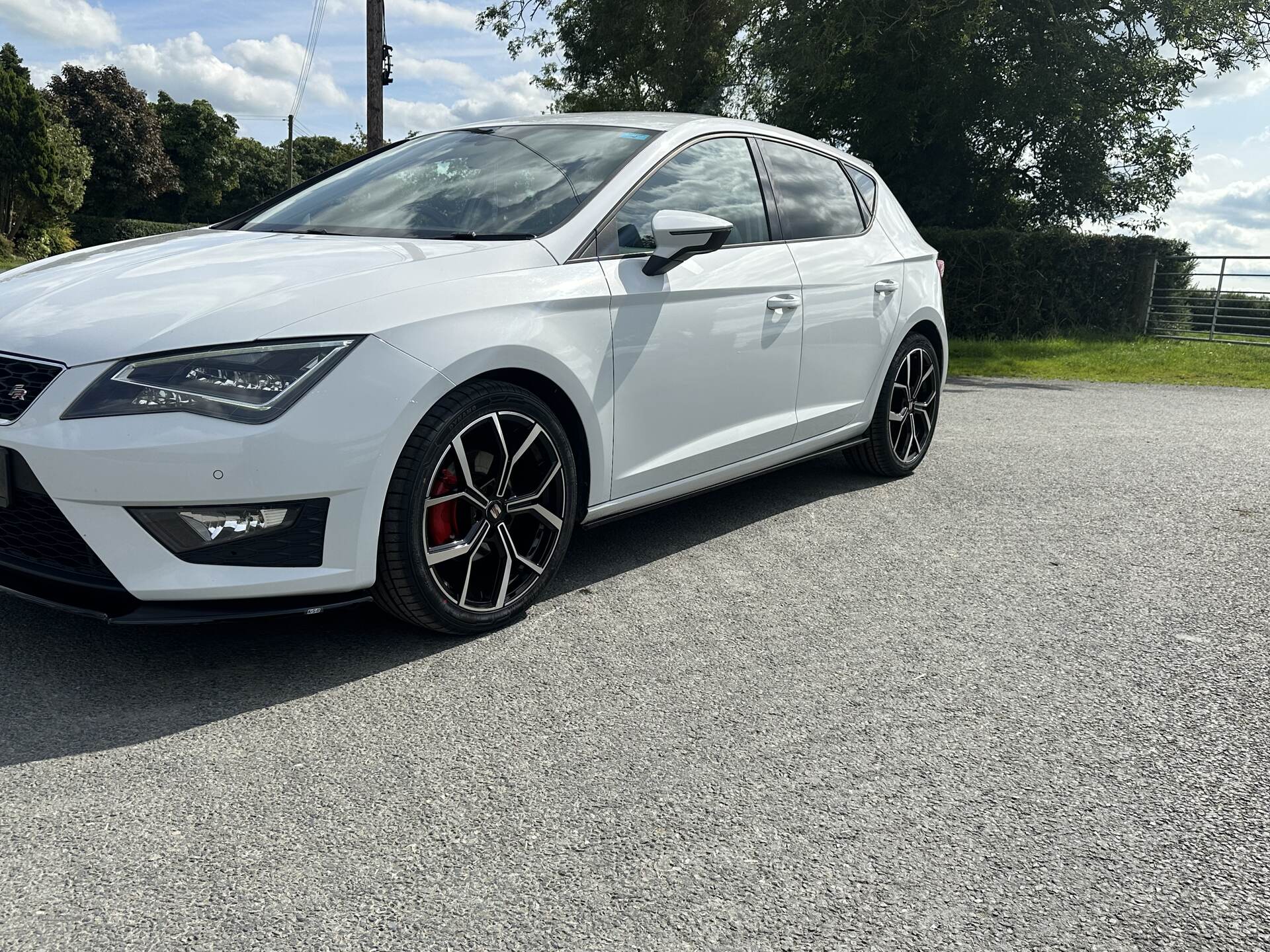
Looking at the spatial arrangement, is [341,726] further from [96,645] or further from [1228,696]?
[1228,696]

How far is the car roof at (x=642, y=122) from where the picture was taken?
4.45 m

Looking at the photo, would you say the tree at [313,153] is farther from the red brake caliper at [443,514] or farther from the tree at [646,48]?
the red brake caliper at [443,514]

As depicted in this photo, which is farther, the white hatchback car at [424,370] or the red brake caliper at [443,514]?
the red brake caliper at [443,514]

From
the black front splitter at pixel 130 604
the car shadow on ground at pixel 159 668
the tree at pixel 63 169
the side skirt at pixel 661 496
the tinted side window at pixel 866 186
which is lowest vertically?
the car shadow on ground at pixel 159 668

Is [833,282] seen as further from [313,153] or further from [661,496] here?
[313,153]

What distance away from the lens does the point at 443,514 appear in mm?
3316

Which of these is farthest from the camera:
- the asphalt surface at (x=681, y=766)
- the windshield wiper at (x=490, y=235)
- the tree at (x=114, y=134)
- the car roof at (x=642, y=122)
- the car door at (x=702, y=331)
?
the tree at (x=114, y=134)

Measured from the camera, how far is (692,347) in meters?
4.03

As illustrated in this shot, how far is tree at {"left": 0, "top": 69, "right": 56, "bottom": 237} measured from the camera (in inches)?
1591

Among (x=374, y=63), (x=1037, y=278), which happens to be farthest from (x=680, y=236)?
(x=1037, y=278)

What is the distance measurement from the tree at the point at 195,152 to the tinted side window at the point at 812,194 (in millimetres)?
66268

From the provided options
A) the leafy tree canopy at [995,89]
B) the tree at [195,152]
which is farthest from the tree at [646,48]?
the tree at [195,152]

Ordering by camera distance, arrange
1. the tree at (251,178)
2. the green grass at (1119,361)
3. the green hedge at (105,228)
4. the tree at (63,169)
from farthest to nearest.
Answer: the tree at (251,178) < the green hedge at (105,228) < the tree at (63,169) < the green grass at (1119,361)

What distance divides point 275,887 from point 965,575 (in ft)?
9.74
